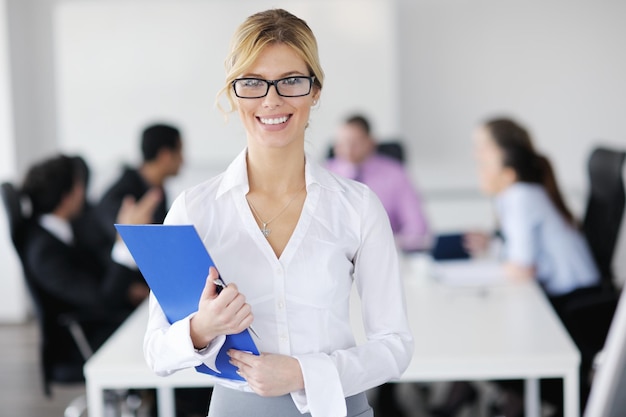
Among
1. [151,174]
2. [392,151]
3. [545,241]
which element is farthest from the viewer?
[392,151]

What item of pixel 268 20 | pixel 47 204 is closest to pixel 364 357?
pixel 268 20

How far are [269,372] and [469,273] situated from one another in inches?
90.4

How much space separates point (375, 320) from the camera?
1.72 m

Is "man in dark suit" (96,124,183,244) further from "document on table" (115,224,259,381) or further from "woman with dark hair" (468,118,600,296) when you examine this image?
"document on table" (115,224,259,381)

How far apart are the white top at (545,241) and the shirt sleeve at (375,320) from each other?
6.99 feet

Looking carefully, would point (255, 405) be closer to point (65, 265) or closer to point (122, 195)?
point (65, 265)

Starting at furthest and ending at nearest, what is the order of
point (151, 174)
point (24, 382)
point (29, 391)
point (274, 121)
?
point (24, 382) → point (29, 391) → point (151, 174) → point (274, 121)

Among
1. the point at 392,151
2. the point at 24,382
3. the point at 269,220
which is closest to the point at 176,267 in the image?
the point at 269,220

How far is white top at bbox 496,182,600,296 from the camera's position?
12.4 feet

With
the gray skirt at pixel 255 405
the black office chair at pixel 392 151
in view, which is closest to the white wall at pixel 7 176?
the black office chair at pixel 392 151

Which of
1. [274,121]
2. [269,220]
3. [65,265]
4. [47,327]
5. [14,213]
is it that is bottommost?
[47,327]

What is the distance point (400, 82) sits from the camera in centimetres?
650

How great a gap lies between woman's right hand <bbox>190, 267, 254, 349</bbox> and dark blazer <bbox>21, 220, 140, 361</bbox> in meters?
2.31

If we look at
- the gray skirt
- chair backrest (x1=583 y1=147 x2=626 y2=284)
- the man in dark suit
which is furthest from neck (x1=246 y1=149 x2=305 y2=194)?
the man in dark suit
